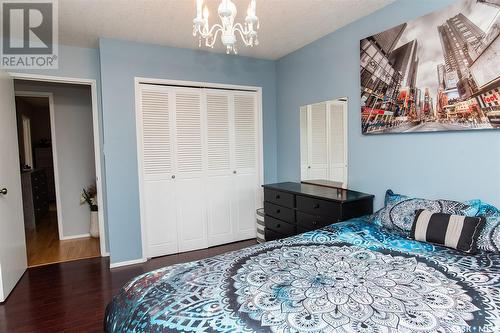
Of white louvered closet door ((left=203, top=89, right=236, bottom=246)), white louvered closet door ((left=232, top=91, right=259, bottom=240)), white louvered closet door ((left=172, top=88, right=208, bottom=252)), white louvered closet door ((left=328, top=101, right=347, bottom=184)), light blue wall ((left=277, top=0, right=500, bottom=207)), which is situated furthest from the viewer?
white louvered closet door ((left=232, top=91, right=259, bottom=240))

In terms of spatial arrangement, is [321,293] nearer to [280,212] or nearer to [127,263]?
[280,212]

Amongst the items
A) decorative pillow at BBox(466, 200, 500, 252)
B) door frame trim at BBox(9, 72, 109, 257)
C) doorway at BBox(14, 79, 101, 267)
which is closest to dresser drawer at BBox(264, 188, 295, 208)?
decorative pillow at BBox(466, 200, 500, 252)

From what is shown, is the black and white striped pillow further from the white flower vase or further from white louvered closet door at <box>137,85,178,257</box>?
the white flower vase

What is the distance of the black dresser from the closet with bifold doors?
0.58 meters

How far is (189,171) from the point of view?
12.3 ft

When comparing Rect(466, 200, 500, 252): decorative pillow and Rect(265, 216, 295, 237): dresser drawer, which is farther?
Rect(265, 216, 295, 237): dresser drawer

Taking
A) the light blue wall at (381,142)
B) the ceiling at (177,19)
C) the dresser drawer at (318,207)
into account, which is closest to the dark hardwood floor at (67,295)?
the dresser drawer at (318,207)

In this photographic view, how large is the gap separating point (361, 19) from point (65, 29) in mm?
2870

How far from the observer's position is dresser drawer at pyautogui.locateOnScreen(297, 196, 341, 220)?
268cm

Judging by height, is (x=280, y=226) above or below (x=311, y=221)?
below

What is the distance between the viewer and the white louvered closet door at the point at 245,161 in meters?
4.04

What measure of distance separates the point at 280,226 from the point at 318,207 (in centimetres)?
70

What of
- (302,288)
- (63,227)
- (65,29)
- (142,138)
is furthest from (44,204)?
(302,288)

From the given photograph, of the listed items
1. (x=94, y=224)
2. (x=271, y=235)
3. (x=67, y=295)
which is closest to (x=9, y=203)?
(x=67, y=295)
